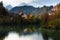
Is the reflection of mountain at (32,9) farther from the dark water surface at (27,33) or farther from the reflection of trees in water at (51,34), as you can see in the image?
the reflection of trees in water at (51,34)

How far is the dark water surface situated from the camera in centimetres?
522

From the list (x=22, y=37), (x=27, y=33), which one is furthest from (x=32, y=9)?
(x=22, y=37)

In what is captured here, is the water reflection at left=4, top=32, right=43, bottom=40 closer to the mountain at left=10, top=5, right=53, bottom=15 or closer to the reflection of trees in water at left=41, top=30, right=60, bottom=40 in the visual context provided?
the reflection of trees in water at left=41, top=30, right=60, bottom=40

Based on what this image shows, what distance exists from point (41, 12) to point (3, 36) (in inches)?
45.5

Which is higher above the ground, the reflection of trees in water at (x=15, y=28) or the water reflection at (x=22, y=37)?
the reflection of trees in water at (x=15, y=28)

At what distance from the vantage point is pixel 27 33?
532cm

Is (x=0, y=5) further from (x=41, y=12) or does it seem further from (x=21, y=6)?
(x=41, y=12)

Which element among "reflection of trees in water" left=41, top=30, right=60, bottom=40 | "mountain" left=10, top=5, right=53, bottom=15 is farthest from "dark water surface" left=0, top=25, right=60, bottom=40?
"mountain" left=10, top=5, right=53, bottom=15

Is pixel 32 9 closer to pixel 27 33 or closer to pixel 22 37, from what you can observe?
pixel 27 33

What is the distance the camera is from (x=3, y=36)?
5305 millimetres

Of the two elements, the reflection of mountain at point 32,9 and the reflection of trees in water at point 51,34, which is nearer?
the reflection of trees in water at point 51,34

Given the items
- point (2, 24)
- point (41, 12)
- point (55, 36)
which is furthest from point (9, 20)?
point (55, 36)

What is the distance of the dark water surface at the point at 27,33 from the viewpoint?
5219mm

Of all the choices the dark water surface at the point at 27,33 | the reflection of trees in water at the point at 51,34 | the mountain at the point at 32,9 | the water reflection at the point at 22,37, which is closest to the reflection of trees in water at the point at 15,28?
the dark water surface at the point at 27,33
